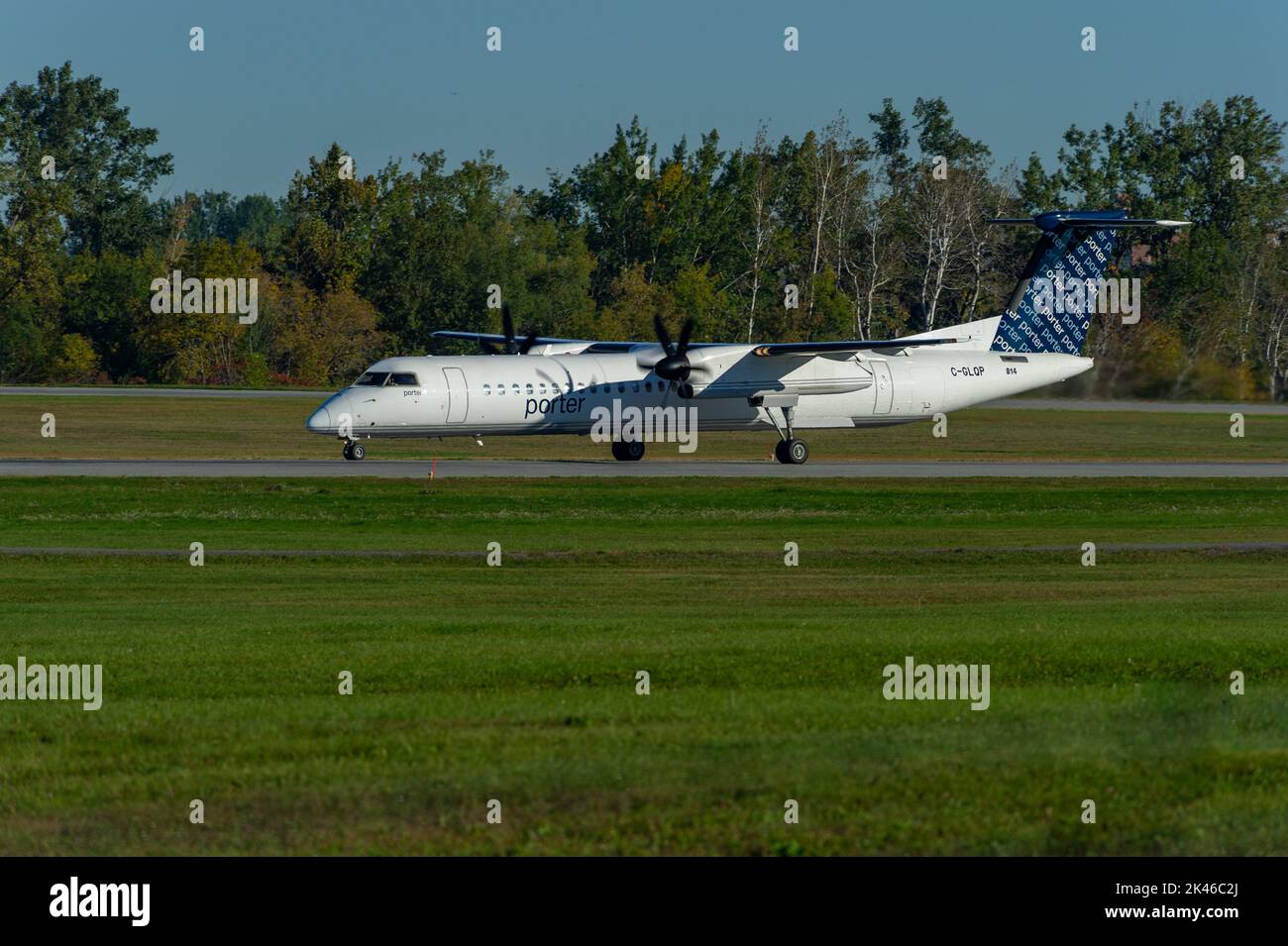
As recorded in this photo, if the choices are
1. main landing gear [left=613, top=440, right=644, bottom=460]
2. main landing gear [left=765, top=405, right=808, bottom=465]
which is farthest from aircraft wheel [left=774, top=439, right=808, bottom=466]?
main landing gear [left=613, top=440, right=644, bottom=460]

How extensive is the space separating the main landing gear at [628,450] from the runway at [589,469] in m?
0.63

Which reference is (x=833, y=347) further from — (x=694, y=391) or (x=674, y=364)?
(x=674, y=364)

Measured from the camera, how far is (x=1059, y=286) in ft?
179

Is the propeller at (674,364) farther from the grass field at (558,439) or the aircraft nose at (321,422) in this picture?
the aircraft nose at (321,422)

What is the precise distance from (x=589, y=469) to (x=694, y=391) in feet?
12.9

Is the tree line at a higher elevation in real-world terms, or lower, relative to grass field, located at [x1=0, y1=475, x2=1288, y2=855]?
higher

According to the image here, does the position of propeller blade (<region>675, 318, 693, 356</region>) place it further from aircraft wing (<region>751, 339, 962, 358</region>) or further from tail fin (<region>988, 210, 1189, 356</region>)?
tail fin (<region>988, 210, 1189, 356</region>)

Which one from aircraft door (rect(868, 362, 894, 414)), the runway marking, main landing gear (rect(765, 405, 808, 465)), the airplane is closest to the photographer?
the runway marking

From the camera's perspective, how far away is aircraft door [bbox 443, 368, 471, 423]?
4531cm

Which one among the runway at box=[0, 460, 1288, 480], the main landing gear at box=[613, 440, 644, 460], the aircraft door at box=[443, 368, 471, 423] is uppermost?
the aircraft door at box=[443, 368, 471, 423]

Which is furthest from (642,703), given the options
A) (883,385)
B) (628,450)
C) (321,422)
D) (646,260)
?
(646,260)

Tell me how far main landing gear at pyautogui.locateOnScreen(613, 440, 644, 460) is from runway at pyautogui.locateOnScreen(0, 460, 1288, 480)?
628 millimetres

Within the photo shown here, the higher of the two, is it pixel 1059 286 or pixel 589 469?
pixel 1059 286
